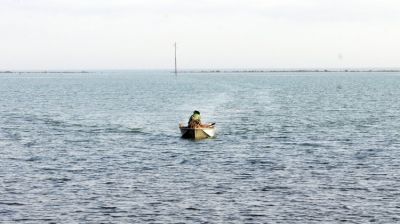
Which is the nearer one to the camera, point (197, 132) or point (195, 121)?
point (197, 132)

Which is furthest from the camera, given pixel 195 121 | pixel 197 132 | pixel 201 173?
pixel 195 121

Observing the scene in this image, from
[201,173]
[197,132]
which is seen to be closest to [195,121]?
[197,132]

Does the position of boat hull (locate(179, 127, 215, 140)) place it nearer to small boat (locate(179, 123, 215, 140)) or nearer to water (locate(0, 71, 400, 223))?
small boat (locate(179, 123, 215, 140))

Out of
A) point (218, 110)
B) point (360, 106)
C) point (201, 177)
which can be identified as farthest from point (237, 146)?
point (360, 106)

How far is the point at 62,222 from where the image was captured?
3919 cm

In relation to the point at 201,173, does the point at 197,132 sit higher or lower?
higher

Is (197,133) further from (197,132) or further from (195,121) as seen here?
(195,121)

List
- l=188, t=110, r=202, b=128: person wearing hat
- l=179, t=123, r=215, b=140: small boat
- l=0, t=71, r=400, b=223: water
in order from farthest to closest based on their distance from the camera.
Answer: l=188, t=110, r=202, b=128: person wearing hat, l=179, t=123, r=215, b=140: small boat, l=0, t=71, r=400, b=223: water

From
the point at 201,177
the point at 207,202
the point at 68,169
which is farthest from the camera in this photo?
the point at 68,169

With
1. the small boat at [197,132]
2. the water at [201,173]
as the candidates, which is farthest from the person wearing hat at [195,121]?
the water at [201,173]

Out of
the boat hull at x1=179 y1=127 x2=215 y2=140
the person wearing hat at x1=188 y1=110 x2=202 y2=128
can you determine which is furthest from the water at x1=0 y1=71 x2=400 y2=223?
the person wearing hat at x1=188 y1=110 x2=202 y2=128

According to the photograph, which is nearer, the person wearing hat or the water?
the water

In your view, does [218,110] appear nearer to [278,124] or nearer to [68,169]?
[278,124]

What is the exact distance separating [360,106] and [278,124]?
48.1 metres
